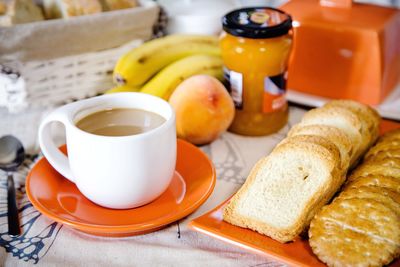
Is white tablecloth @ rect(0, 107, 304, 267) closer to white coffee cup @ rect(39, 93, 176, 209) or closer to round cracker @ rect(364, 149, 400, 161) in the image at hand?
white coffee cup @ rect(39, 93, 176, 209)

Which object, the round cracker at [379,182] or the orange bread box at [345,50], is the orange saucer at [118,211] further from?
the orange bread box at [345,50]

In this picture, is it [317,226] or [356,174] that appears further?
[356,174]

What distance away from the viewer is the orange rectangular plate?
1.89 feet

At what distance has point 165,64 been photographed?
101 cm

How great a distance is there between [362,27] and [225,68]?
0.96 ft

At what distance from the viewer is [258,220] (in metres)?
0.64

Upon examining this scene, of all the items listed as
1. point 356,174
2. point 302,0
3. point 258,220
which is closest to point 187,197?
point 258,220

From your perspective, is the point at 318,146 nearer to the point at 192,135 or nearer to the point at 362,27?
the point at 192,135

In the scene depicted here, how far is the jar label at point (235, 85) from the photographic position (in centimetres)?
90

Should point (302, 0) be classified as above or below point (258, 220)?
above

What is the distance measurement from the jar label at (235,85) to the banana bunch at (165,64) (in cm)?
6

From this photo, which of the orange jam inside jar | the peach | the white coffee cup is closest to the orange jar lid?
the orange jam inside jar

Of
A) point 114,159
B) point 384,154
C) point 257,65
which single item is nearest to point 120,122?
point 114,159

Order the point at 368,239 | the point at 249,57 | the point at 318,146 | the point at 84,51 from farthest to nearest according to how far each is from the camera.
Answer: the point at 84,51 < the point at 249,57 < the point at 318,146 < the point at 368,239
